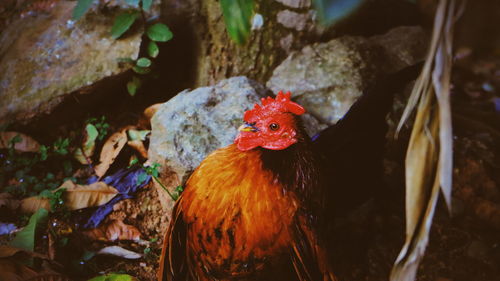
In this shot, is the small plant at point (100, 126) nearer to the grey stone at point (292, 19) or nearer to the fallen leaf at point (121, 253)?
the fallen leaf at point (121, 253)

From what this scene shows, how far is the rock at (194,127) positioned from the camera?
6.78ft

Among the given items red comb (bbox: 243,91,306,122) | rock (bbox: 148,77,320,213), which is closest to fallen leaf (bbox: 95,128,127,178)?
rock (bbox: 148,77,320,213)

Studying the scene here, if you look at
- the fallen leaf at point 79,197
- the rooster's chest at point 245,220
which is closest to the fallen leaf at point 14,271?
the fallen leaf at point 79,197

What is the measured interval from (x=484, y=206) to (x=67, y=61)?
3.58m

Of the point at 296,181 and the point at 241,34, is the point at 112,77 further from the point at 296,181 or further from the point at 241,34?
the point at 241,34

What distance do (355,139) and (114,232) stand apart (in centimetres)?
173

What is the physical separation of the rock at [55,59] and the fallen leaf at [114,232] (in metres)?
1.06

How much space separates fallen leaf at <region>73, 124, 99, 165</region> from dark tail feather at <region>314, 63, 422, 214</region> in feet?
5.78

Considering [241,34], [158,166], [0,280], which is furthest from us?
[158,166]

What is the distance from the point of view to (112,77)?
2564 mm

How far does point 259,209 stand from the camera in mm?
1417

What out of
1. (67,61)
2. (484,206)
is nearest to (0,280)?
(67,61)

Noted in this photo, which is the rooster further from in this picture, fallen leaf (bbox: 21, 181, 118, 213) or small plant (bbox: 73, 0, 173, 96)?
small plant (bbox: 73, 0, 173, 96)

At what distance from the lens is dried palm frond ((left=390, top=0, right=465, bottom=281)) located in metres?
0.67
